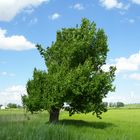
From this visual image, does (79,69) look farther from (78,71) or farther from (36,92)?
(36,92)

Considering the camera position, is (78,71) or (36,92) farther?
(36,92)

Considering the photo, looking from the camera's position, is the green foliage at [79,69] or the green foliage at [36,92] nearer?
the green foliage at [79,69]

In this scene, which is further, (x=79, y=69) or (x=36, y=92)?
→ (x=36, y=92)

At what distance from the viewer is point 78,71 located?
3469 cm

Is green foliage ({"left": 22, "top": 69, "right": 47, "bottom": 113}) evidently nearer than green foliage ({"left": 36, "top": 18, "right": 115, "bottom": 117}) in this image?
No

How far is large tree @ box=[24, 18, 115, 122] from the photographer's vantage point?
34.6 meters

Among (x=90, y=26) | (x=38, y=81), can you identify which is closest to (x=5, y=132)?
(x=38, y=81)

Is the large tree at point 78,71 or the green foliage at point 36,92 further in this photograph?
the green foliage at point 36,92

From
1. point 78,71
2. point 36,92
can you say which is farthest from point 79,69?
point 36,92

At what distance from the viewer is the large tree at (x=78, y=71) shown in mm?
34562

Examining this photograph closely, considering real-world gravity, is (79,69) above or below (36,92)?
above

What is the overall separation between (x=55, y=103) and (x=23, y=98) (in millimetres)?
4566

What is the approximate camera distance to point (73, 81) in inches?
1357

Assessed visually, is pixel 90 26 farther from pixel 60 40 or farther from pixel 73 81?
pixel 73 81
